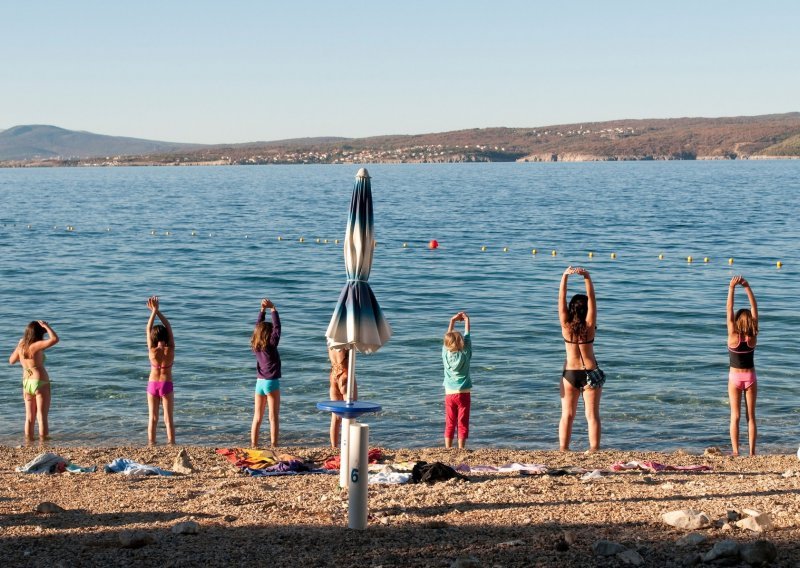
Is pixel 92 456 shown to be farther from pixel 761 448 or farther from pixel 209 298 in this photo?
pixel 209 298

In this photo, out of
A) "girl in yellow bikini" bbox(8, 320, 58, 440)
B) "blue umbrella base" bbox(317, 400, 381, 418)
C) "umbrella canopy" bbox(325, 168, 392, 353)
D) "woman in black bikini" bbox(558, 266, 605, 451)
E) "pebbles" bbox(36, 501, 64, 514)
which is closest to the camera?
"blue umbrella base" bbox(317, 400, 381, 418)

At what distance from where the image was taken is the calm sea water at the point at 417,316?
50.9 ft

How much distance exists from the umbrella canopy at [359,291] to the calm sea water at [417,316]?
18.5 feet

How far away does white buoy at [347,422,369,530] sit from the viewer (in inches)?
301

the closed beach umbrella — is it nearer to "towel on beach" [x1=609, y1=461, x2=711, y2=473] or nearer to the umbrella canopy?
the umbrella canopy

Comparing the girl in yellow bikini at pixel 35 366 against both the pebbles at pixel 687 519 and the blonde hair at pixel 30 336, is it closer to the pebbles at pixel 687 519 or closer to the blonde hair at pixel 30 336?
the blonde hair at pixel 30 336

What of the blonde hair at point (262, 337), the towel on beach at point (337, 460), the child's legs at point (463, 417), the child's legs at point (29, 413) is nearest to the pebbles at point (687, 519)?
the towel on beach at point (337, 460)

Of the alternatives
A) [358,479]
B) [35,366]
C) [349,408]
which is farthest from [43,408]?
[358,479]

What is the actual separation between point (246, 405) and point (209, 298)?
1366cm

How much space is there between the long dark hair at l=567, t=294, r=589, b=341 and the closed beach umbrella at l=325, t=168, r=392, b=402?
3292 mm

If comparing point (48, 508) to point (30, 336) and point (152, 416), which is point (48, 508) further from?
point (30, 336)

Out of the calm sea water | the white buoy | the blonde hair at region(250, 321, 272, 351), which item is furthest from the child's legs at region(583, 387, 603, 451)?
the white buoy

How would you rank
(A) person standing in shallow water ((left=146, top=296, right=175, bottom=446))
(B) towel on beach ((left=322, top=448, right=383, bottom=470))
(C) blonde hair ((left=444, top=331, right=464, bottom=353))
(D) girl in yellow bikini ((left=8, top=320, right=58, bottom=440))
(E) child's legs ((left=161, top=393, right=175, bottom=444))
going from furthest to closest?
(D) girl in yellow bikini ((left=8, top=320, right=58, bottom=440)), (E) child's legs ((left=161, top=393, right=175, bottom=444)), (A) person standing in shallow water ((left=146, top=296, right=175, bottom=446)), (C) blonde hair ((left=444, top=331, right=464, bottom=353)), (B) towel on beach ((left=322, top=448, right=383, bottom=470))

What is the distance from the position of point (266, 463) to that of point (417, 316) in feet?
49.9
